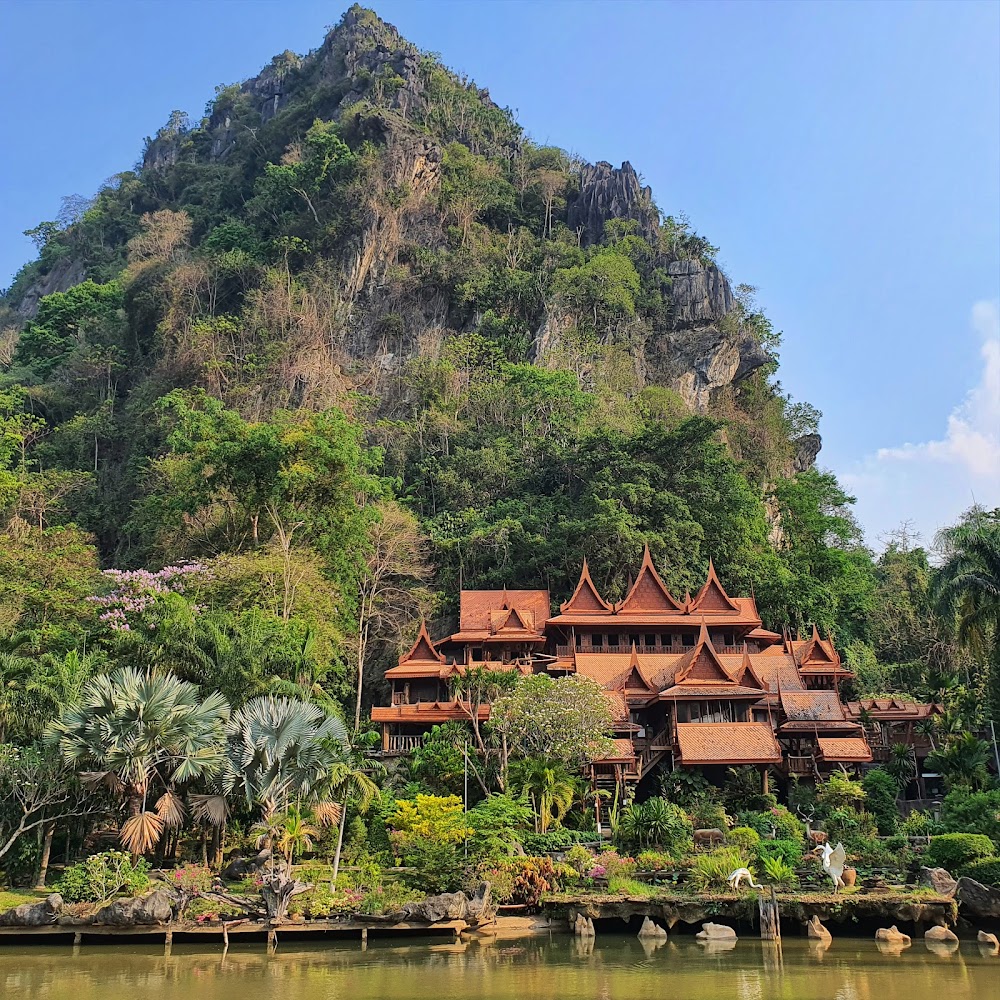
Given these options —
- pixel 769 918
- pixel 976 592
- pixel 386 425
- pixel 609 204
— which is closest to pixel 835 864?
pixel 769 918

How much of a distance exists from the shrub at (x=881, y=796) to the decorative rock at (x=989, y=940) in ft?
22.4

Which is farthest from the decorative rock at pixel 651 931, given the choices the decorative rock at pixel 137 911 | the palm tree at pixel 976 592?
the palm tree at pixel 976 592

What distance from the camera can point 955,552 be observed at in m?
25.8

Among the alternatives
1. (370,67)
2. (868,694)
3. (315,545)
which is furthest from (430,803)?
(370,67)

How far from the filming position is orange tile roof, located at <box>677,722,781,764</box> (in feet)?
81.9

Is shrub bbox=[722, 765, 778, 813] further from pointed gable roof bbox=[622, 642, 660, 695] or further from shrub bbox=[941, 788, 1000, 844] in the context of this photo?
shrub bbox=[941, 788, 1000, 844]

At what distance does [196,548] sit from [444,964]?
2212cm

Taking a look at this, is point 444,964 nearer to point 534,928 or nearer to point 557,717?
point 534,928

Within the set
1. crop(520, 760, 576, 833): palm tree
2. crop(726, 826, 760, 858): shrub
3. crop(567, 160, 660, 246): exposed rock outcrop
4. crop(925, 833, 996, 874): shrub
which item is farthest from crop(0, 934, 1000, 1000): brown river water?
crop(567, 160, 660, 246): exposed rock outcrop

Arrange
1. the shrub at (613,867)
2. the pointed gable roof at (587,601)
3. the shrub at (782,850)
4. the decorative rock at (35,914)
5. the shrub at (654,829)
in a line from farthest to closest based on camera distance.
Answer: the pointed gable roof at (587,601), the shrub at (654,829), the shrub at (782,850), the shrub at (613,867), the decorative rock at (35,914)

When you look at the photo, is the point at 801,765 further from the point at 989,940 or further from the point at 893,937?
the point at 989,940

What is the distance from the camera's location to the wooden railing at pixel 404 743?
27.1 m

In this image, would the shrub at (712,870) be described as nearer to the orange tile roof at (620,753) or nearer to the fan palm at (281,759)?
the orange tile roof at (620,753)

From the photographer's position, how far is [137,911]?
Answer: 17.6m
